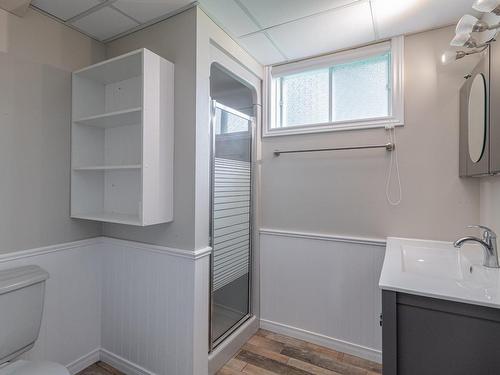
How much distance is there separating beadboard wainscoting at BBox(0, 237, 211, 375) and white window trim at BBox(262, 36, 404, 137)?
1276mm

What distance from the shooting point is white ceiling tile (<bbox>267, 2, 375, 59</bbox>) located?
1689 mm

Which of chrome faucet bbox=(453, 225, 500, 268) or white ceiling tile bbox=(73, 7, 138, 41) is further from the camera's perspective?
white ceiling tile bbox=(73, 7, 138, 41)

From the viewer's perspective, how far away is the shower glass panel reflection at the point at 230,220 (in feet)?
6.46

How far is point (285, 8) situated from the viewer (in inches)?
64.2

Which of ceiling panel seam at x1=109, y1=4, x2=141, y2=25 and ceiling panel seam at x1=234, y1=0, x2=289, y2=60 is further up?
ceiling panel seam at x1=234, y1=0, x2=289, y2=60

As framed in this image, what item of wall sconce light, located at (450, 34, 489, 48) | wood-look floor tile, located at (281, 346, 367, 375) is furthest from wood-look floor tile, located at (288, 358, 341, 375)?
wall sconce light, located at (450, 34, 489, 48)

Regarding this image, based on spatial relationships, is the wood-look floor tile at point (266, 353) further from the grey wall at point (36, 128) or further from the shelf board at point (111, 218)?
the grey wall at point (36, 128)

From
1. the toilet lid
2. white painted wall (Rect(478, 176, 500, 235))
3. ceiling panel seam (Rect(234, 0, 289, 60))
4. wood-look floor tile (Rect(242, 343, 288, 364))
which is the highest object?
ceiling panel seam (Rect(234, 0, 289, 60))

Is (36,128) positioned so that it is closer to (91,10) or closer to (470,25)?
(91,10)

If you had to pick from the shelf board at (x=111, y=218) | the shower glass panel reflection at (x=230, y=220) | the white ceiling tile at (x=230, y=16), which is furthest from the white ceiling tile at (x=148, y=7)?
the shelf board at (x=111, y=218)

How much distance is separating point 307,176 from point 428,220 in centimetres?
90

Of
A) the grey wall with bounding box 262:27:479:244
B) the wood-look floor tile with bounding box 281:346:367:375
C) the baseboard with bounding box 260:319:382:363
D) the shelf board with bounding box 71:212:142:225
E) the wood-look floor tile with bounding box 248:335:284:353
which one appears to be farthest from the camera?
the wood-look floor tile with bounding box 248:335:284:353

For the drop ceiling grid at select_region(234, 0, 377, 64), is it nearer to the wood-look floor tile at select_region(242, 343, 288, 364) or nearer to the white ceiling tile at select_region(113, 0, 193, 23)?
the white ceiling tile at select_region(113, 0, 193, 23)

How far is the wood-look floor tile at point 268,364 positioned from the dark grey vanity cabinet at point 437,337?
3.20ft
